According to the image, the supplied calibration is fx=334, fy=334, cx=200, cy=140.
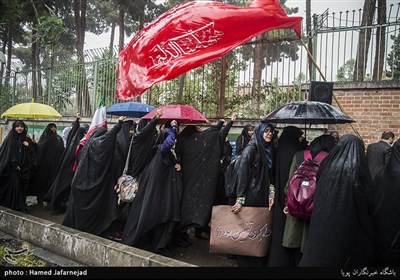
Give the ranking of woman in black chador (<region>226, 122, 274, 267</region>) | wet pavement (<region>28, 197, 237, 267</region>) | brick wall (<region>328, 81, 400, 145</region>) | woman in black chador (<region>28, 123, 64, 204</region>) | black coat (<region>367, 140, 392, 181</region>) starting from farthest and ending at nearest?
woman in black chador (<region>28, 123, 64, 204</region>) < brick wall (<region>328, 81, 400, 145</region>) < black coat (<region>367, 140, 392, 181</region>) < wet pavement (<region>28, 197, 237, 267</region>) < woman in black chador (<region>226, 122, 274, 267</region>)

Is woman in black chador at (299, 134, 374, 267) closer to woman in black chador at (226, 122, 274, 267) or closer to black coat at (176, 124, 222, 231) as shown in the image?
woman in black chador at (226, 122, 274, 267)

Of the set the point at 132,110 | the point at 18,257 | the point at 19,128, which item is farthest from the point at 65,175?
the point at 18,257

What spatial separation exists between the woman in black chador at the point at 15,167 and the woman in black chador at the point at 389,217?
553cm

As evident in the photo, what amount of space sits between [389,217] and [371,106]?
11.7 ft

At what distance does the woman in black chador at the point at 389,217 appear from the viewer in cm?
297

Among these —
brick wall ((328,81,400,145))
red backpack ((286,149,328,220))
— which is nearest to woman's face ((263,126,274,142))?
red backpack ((286,149,328,220))

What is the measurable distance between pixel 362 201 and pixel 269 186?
1.12 meters

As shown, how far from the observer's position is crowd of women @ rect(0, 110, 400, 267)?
9.20 ft

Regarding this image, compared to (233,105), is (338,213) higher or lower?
lower

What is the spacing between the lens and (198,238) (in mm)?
5133

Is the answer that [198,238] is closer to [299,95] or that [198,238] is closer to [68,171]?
[68,171]

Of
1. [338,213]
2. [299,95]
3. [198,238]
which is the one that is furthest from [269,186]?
[299,95]

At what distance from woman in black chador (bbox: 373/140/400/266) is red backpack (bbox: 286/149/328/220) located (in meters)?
0.61

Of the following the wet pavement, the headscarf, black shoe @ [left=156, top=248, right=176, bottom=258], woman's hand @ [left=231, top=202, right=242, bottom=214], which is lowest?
the wet pavement
